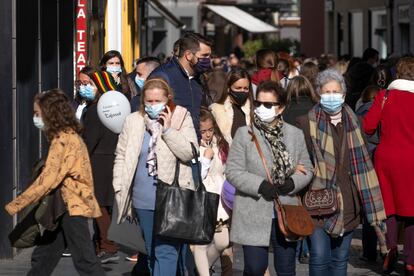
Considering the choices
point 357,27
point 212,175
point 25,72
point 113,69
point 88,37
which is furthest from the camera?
point 357,27

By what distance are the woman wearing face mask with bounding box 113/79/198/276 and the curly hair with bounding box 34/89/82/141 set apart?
1.44 feet

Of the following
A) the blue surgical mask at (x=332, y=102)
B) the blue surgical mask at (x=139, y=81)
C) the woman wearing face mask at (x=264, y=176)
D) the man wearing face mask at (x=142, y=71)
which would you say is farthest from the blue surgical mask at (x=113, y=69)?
the woman wearing face mask at (x=264, y=176)

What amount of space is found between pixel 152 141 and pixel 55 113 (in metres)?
0.71

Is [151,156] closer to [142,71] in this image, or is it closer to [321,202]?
[321,202]

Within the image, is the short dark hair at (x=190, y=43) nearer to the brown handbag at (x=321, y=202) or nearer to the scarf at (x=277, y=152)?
the scarf at (x=277, y=152)

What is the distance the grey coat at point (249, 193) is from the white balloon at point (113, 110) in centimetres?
231

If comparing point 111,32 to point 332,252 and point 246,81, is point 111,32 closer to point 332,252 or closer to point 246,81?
point 246,81

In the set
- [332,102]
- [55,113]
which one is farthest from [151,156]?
[332,102]

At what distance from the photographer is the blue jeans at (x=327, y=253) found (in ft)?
31.1

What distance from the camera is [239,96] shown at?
11.7 m

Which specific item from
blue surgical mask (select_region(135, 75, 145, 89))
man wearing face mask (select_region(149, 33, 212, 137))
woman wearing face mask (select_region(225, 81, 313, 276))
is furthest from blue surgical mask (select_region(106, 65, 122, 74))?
woman wearing face mask (select_region(225, 81, 313, 276))

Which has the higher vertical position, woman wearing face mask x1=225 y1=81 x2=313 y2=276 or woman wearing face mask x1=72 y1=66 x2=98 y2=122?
woman wearing face mask x1=72 y1=66 x2=98 y2=122

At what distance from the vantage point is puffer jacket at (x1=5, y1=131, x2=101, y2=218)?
929 centimetres

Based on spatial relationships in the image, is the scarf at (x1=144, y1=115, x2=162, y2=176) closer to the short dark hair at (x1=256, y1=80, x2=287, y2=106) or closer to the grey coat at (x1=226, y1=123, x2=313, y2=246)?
the grey coat at (x1=226, y1=123, x2=313, y2=246)
